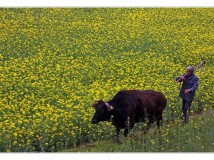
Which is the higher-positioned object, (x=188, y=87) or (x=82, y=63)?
(x=82, y=63)

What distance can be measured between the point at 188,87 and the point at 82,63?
5.52 metres

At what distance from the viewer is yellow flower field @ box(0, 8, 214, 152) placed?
1462cm

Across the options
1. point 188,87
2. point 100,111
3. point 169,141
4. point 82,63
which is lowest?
point 169,141

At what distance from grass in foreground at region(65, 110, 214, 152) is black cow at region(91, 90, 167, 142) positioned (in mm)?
319

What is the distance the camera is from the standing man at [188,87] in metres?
15.1

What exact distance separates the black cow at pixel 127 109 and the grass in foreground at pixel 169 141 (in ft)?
1.05

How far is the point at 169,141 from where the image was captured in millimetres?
14023

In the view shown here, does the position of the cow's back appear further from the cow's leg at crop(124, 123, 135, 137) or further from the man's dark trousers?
the man's dark trousers

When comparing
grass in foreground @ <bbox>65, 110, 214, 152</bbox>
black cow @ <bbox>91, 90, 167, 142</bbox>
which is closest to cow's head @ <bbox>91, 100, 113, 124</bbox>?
black cow @ <bbox>91, 90, 167, 142</bbox>

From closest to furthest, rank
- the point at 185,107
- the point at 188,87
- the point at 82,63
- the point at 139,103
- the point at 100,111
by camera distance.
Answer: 1. the point at 100,111
2. the point at 139,103
3. the point at 188,87
4. the point at 185,107
5. the point at 82,63

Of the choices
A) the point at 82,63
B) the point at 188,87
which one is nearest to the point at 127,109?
the point at 188,87

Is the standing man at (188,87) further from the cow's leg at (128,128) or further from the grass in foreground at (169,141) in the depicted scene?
the cow's leg at (128,128)

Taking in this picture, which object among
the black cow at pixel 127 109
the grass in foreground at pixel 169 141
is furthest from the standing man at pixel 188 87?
the black cow at pixel 127 109

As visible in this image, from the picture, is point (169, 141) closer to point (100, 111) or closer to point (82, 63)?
point (100, 111)
